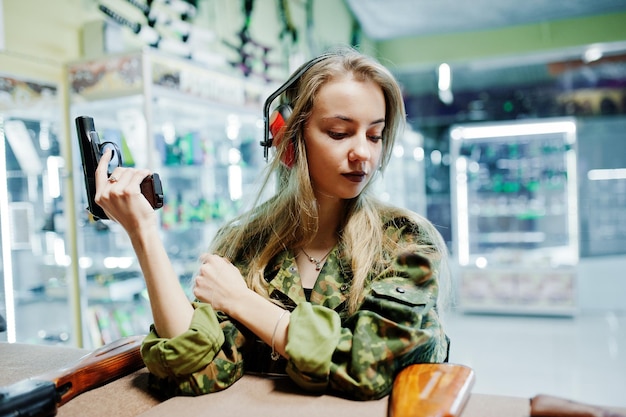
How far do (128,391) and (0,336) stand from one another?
1561 mm

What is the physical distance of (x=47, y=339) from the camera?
2822mm

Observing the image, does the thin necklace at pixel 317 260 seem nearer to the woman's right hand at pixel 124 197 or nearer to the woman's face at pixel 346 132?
the woman's face at pixel 346 132

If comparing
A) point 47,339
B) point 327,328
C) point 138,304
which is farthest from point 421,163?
point 327,328

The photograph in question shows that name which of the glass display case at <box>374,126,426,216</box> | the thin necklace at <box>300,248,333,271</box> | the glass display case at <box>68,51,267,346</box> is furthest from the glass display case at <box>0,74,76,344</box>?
the glass display case at <box>374,126,426,216</box>

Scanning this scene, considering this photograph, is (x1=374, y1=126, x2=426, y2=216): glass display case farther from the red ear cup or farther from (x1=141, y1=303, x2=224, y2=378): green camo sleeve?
(x1=141, y1=303, x2=224, y2=378): green camo sleeve

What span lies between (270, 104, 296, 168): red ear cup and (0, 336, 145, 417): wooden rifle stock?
2.01ft

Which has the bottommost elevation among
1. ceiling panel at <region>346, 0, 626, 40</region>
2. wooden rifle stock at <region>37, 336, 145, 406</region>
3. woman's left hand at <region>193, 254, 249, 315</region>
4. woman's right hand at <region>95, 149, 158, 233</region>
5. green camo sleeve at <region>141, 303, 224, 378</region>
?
wooden rifle stock at <region>37, 336, 145, 406</region>

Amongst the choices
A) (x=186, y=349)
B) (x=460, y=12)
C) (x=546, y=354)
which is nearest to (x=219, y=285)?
(x=186, y=349)

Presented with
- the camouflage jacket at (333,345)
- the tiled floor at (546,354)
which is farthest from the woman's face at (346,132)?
the tiled floor at (546,354)

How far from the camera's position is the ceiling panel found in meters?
6.12

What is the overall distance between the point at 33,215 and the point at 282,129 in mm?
2029

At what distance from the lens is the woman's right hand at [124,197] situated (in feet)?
3.64

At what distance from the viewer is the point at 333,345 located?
105 centimetres

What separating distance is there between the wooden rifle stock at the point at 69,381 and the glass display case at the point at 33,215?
156 centimetres
